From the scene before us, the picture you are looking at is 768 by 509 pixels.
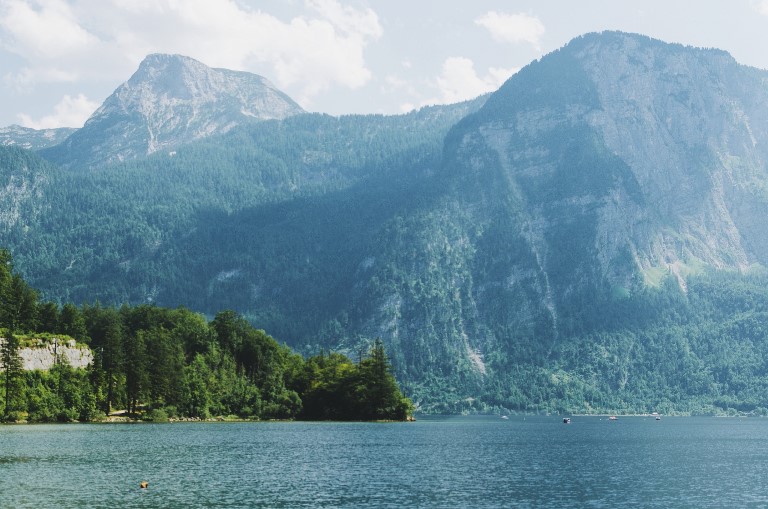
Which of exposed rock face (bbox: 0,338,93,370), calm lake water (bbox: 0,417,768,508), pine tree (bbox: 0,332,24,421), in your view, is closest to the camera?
calm lake water (bbox: 0,417,768,508)

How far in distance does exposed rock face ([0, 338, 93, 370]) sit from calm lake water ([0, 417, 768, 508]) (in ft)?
→ 53.3

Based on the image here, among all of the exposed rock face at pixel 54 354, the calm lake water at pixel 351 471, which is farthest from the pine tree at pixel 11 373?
the calm lake water at pixel 351 471

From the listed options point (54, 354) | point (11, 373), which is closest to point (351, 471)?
point (11, 373)

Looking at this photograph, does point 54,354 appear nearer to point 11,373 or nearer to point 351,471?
point 11,373

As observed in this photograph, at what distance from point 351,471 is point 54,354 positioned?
316ft

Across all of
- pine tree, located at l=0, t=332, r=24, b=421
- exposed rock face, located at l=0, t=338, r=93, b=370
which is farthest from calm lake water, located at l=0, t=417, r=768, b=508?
exposed rock face, located at l=0, t=338, r=93, b=370

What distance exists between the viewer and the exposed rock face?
569ft

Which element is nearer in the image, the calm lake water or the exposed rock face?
the calm lake water

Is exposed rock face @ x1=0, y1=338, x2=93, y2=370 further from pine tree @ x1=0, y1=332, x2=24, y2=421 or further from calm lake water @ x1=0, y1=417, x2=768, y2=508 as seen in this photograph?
calm lake water @ x1=0, y1=417, x2=768, y2=508

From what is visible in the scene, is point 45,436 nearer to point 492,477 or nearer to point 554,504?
point 492,477

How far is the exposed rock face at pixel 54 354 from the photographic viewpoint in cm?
17350

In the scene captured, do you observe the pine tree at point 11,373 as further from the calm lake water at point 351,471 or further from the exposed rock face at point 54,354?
the calm lake water at point 351,471

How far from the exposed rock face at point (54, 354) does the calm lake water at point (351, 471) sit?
53.3ft

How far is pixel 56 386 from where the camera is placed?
179 meters
